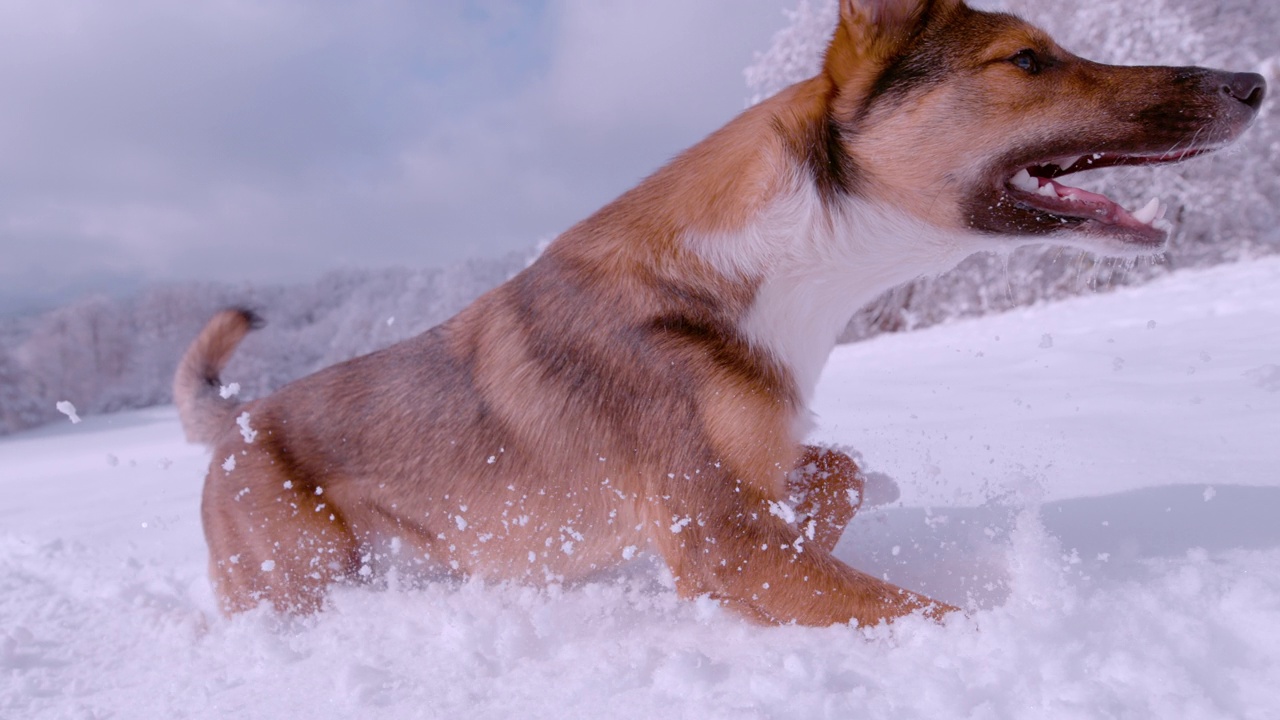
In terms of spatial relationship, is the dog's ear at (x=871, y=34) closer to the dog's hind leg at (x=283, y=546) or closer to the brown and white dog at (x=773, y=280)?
the brown and white dog at (x=773, y=280)

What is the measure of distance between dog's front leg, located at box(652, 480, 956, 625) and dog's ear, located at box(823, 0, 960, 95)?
4.26ft

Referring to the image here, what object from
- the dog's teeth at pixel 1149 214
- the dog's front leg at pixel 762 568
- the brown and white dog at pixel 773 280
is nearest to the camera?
the dog's front leg at pixel 762 568

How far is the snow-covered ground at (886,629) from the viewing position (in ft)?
5.49

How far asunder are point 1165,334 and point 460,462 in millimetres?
6924

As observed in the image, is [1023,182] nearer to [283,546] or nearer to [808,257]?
[808,257]

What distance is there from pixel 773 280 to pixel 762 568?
85 cm

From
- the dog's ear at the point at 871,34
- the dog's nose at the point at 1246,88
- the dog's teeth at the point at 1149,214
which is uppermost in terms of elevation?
the dog's ear at the point at 871,34

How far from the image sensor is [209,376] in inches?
151

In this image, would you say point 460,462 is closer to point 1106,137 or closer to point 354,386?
point 354,386

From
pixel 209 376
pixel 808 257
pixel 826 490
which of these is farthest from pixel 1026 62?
pixel 209 376

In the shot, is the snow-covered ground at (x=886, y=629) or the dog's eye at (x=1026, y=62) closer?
the snow-covered ground at (x=886, y=629)

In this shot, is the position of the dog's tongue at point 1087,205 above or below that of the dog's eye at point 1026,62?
below

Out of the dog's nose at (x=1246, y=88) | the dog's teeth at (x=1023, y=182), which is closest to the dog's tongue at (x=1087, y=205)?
the dog's teeth at (x=1023, y=182)

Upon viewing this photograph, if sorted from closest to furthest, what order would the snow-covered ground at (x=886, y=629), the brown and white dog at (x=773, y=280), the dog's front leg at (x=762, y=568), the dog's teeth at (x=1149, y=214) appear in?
the snow-covered ground at (x=886, y=629), the dog's front leg at (x=762, y=568), the brown and white dog at (x=773, y=280), the dog's teeth at (x=1149, y=214)
